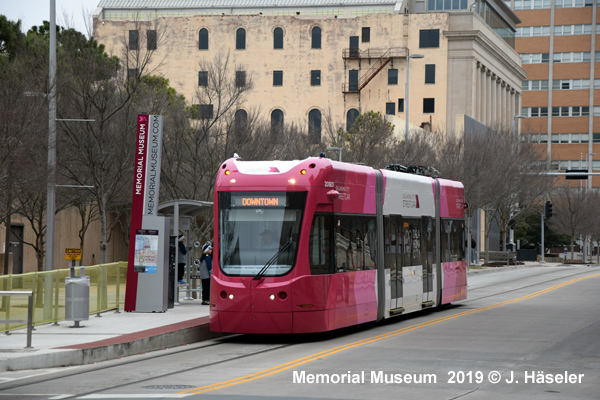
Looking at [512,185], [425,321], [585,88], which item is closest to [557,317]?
[425,321]

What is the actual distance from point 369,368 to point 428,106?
82261 mm

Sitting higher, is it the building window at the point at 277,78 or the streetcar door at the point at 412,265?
the building window at the point at 277,78

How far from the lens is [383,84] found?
95.4 meters

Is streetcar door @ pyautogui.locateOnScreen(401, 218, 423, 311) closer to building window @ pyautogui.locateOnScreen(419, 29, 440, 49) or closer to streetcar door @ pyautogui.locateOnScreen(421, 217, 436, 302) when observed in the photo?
streetcar door @ pyautogui.locateOnScreen(421, 217, 436, 302)

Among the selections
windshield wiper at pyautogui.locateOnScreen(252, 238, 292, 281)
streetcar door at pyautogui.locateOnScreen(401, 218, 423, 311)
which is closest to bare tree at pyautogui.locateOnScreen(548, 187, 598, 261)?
streetcar door at pyautogui.locateOnScreen(401, 218, 423, 311)

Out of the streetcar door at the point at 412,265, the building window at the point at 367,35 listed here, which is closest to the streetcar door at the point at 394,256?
the streetcar door at the point at 412,265

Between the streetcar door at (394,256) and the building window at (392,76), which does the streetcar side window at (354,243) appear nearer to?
the streetcar door at (394,256)

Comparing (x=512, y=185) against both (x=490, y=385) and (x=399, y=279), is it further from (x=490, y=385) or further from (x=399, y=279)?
(x=490, y=385)

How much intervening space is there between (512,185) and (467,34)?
39477 mm

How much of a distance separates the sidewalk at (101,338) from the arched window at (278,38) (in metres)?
76.8

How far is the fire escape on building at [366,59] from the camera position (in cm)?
9475

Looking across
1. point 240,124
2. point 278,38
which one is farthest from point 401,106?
point 240,124

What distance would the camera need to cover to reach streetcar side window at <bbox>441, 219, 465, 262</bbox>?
82.2 feet

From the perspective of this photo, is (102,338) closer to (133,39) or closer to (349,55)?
(133,39)
